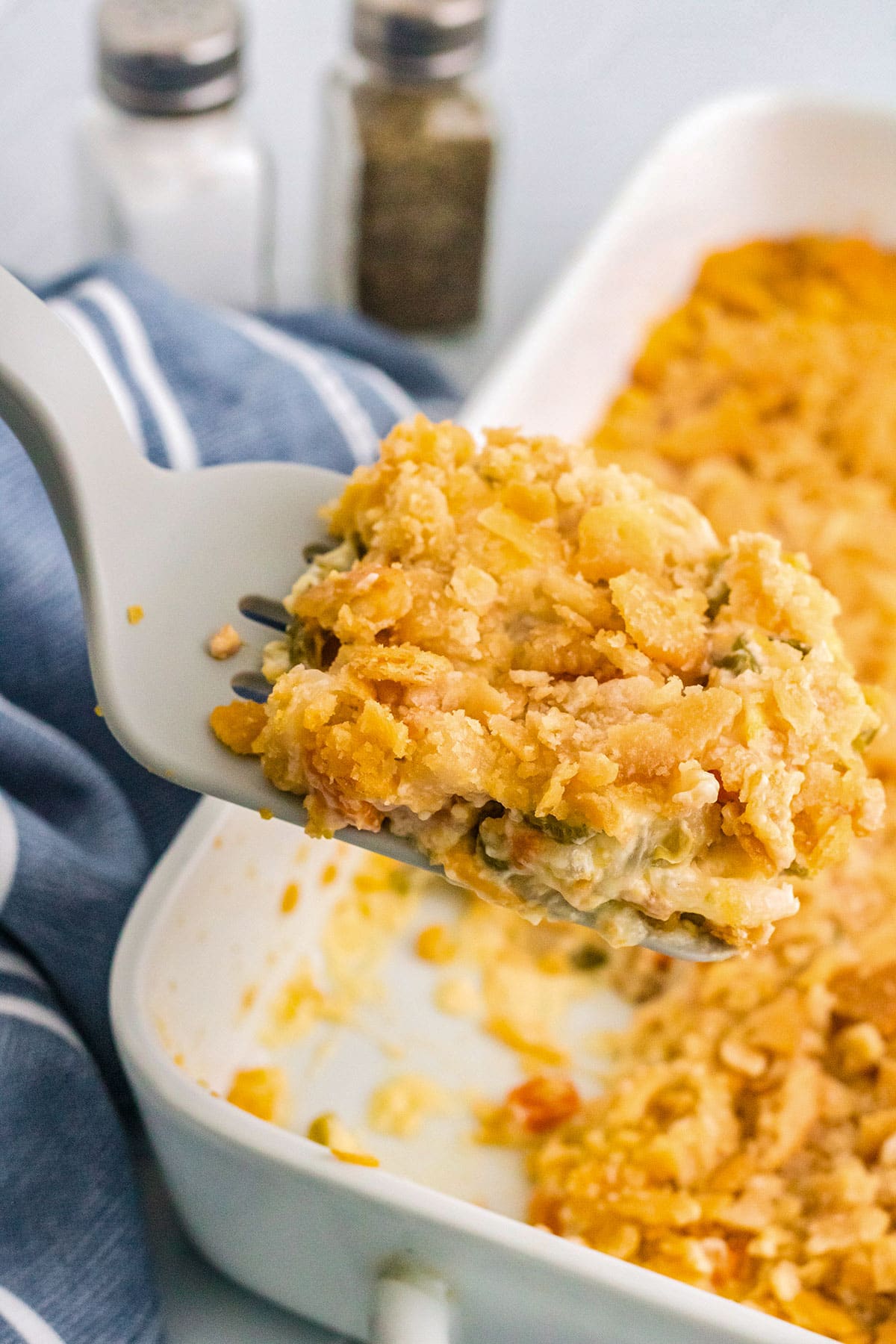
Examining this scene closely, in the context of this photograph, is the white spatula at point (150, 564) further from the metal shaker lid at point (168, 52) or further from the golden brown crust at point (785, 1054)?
the metal shaker lid at point (168, 52)

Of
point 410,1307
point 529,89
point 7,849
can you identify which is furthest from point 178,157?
point 410,1307

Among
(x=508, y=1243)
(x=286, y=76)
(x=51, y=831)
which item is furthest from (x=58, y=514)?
(x=286, y=76)

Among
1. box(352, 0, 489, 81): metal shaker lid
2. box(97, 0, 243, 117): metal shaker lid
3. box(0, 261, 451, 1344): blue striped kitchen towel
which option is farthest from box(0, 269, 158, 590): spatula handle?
box(352, 0, 489, 81): metal shaker lid

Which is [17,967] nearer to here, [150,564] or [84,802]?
[84,802]

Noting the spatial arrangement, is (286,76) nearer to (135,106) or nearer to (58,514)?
(135,106)

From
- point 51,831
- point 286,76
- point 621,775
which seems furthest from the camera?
point 286,76

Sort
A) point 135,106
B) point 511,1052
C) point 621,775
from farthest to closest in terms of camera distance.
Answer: point 135,106
point 511,1052
point 621,775

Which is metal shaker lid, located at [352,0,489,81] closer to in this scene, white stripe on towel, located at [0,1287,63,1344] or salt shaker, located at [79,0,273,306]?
salt shaker, located at [79,0,273,306]
